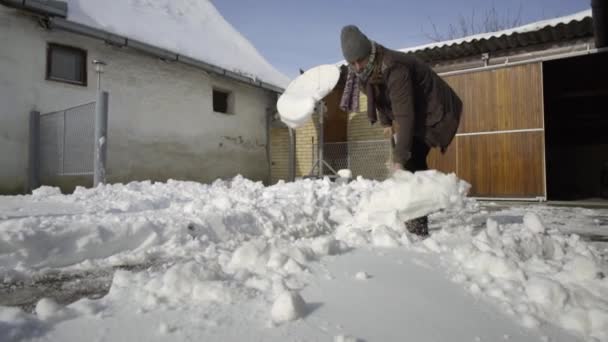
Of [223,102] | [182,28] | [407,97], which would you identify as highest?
[182,28]

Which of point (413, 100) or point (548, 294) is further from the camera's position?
point (413, 100)

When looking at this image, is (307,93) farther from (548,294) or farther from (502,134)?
(548,294)

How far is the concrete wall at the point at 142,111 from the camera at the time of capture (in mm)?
5324

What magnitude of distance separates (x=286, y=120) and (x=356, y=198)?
4.18 m

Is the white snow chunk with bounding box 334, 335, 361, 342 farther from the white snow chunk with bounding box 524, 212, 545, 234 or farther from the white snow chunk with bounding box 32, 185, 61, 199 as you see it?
the white snow chunk with bounding box 32, 185, 61, 199

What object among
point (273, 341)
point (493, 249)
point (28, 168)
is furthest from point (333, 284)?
point (28, 168)

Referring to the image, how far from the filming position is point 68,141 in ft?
17.2

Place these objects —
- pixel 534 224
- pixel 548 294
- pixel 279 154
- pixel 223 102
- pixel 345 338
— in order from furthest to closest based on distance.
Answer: pixel 279 154 → pixel 223 102 → pixel 534 224 → pixel 548 294 → pixel 345 338

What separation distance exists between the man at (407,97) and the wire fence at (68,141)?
167 inches

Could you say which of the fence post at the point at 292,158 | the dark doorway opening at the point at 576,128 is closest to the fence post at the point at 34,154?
the fence post at the point at 292,158

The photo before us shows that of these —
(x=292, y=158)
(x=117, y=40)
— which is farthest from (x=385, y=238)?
(x=292, y=158)

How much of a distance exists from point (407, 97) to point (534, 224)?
3.75 ft

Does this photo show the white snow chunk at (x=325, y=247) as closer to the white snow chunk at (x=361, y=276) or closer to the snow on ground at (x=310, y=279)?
the snow on ground at (x=310, y=279)

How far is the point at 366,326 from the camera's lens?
1.02 m
